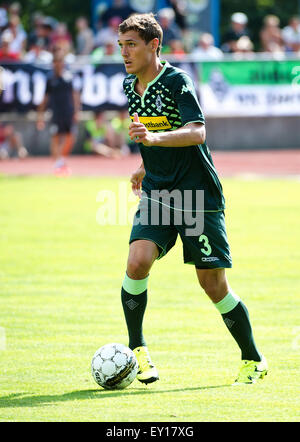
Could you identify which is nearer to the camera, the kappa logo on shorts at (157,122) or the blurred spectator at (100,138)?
the kappa logo on shorts at (157,122)

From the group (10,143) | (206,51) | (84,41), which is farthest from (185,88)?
(84,41)

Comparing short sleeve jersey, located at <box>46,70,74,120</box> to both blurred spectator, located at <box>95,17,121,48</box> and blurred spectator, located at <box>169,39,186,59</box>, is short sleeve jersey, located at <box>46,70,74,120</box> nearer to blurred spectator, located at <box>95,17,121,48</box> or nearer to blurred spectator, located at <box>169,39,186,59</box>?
blurred spectator, located at <box>95,17,121,48</box>

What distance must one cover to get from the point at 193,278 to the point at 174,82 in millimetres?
4375

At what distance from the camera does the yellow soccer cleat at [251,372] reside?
19.2 ft

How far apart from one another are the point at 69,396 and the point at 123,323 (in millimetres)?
2157

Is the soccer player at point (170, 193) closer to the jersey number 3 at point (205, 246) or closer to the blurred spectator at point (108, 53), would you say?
the jersey number 3 at point (205, 246)

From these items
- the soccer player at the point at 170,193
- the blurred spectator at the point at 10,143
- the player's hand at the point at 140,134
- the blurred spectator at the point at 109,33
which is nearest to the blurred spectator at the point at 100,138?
the blurred spectator at the point at 10,143

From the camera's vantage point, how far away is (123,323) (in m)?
7.74

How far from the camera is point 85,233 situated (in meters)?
13.0

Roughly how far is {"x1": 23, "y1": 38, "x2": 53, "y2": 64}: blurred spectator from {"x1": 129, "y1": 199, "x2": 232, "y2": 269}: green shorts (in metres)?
18.6

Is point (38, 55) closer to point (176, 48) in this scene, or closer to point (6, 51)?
point (6, 51)

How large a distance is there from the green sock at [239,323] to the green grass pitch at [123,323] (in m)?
0.19
